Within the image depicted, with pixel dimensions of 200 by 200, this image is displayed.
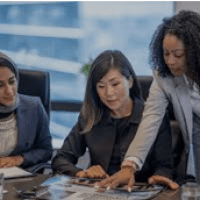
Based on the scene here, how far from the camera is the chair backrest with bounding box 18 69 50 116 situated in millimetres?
2695

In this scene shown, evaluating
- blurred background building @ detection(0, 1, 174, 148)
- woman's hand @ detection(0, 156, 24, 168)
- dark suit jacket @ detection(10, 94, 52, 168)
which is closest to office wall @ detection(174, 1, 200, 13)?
blurred background building @ detection(0, 1, 174, 148)

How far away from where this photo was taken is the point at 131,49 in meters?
4.71

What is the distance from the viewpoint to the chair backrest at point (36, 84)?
2695 millimetres

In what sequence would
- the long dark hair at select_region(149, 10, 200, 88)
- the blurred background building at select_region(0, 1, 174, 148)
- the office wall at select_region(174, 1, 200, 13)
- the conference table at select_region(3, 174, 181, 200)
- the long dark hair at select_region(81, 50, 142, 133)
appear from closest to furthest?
1. the conference table at select_region(3, 174, 181, 200)
2. the long dark hair at select_region(149, 10, 200, 88)
3. the long dark hair at select_region(81, 50, 142, 133)
4. the office wall at select_region(174, 1, 200, 13)
5. the blurred background building at select_region(0, 1, 174, 148)

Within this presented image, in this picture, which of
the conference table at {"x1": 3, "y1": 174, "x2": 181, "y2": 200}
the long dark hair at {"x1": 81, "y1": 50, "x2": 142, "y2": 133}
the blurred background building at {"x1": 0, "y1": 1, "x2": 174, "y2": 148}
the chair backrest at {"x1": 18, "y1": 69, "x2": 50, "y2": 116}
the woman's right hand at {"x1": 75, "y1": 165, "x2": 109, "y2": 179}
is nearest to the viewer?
the conference table at {"x1": 3, "y1": 174, "x2": 181, "y2": 200}

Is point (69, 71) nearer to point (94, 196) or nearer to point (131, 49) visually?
point (131, 49)

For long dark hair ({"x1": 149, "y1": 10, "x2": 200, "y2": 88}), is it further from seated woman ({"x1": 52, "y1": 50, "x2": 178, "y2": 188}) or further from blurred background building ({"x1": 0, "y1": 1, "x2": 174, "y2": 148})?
blurred background building ({"x1": 0, "y1": 1, "x2": 174, "y2": 148})

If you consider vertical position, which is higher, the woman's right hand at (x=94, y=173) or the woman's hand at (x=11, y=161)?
the woman's right hand at (x=94, y=173)

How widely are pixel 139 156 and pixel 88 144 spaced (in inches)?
12.6

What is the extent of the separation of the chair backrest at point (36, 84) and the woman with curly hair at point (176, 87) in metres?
0.71

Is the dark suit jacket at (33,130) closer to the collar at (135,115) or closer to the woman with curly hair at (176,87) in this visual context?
the collar at (135,115)

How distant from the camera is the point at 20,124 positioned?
2555 mm

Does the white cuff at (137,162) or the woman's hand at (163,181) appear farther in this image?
the white cuff at (137,162)

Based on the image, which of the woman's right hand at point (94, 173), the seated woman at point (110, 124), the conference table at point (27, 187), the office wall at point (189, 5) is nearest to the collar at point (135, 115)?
the seated woman at point (110, 124)
